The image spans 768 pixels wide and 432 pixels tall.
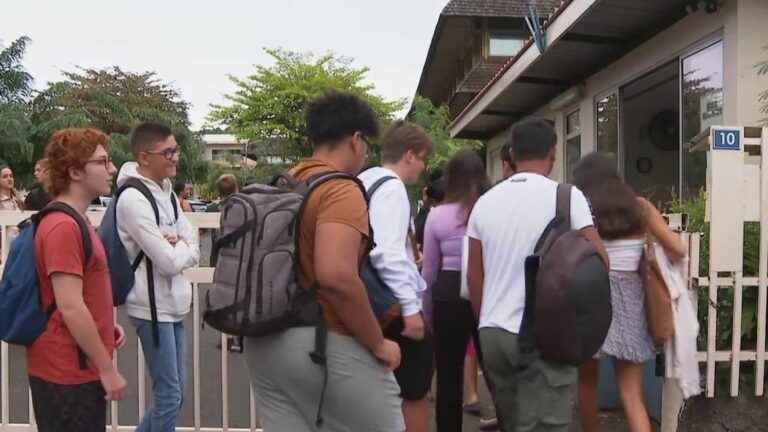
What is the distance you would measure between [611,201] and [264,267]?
193cm

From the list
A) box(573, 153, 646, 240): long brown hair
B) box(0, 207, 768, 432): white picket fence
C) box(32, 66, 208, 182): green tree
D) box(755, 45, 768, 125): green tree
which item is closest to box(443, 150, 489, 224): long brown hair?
box(573, 153, 646, 240): long brown hair

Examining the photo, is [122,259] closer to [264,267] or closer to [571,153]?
[264,267]

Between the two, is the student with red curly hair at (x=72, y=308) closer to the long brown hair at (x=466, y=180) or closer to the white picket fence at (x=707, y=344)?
the white picket fence at (x=707, y=344)

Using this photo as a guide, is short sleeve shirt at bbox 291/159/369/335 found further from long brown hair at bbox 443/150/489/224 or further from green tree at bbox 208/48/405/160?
green tree at bbox 208/48/405/160

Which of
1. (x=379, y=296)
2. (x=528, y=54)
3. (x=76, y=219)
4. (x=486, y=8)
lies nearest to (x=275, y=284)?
(x=379, y=296)

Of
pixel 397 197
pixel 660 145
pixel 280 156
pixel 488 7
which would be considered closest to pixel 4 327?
pixel 397 197

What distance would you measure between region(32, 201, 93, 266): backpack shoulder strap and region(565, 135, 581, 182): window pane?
1012cm

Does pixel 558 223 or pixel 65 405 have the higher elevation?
pixel 558 223

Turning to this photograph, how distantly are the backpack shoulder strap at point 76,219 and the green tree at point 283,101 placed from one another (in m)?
27.8

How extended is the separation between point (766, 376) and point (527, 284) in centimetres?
234

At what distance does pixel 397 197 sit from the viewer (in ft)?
9.73

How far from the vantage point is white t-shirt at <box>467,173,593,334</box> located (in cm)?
293

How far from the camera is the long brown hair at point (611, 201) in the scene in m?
3.47

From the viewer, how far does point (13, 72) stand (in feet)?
67.9
